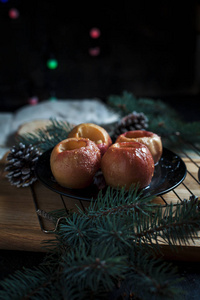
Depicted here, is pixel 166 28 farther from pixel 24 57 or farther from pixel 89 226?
pixel 89 226

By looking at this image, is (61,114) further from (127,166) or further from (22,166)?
(127,166)

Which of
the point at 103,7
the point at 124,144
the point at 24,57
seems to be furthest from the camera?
the point at 24,57

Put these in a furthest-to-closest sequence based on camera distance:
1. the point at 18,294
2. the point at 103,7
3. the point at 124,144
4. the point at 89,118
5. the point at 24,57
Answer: the point at 24,57, the point at 103,7, the point at 89,118, the point at 124,144, the point at 18,294

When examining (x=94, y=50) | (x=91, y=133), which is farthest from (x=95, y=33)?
(x=91, y=133)

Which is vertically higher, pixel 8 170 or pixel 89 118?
pixel 8 170

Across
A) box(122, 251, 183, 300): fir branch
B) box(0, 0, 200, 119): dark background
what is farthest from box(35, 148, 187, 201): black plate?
box(0, 0, 200, 119): dark background

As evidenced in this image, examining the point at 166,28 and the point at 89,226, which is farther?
the point at 166,28

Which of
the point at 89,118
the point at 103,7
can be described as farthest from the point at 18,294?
the point at 103,7

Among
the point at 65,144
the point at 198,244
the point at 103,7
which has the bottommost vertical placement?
the point at 198,244
